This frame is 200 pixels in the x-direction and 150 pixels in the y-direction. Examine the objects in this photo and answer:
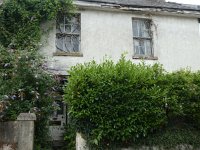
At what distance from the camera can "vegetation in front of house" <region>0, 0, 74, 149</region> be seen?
1020cm

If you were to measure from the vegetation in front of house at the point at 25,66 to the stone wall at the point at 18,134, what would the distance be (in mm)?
703

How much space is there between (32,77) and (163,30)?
23.2 ft

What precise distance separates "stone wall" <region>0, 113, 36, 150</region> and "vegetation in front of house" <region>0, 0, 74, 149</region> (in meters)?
0.70

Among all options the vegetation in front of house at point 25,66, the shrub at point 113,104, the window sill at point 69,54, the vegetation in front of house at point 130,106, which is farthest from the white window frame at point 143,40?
the shrub at point 113,104

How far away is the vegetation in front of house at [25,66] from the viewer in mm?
10203

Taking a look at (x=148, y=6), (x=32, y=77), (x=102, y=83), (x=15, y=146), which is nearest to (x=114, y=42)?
(x=148, y=6)

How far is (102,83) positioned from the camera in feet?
29.7

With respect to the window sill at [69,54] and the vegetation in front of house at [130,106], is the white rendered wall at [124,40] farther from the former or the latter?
the vegetation in front of house at [130,106]

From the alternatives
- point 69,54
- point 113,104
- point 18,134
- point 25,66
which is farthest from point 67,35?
point 18,134

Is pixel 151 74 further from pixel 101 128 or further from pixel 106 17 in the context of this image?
pixel 106 17

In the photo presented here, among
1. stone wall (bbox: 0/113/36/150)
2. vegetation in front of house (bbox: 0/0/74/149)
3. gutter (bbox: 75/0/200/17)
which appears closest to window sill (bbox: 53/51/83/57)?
vegetation in front of house (bbox: 0/0/74/149)

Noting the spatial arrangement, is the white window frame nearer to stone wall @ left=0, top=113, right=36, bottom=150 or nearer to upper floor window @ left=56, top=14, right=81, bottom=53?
upper floor window @ left=56, top=14, right=81, bottom=53

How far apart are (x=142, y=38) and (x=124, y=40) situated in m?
0.91

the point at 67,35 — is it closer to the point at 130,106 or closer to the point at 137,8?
the point at 137,8
